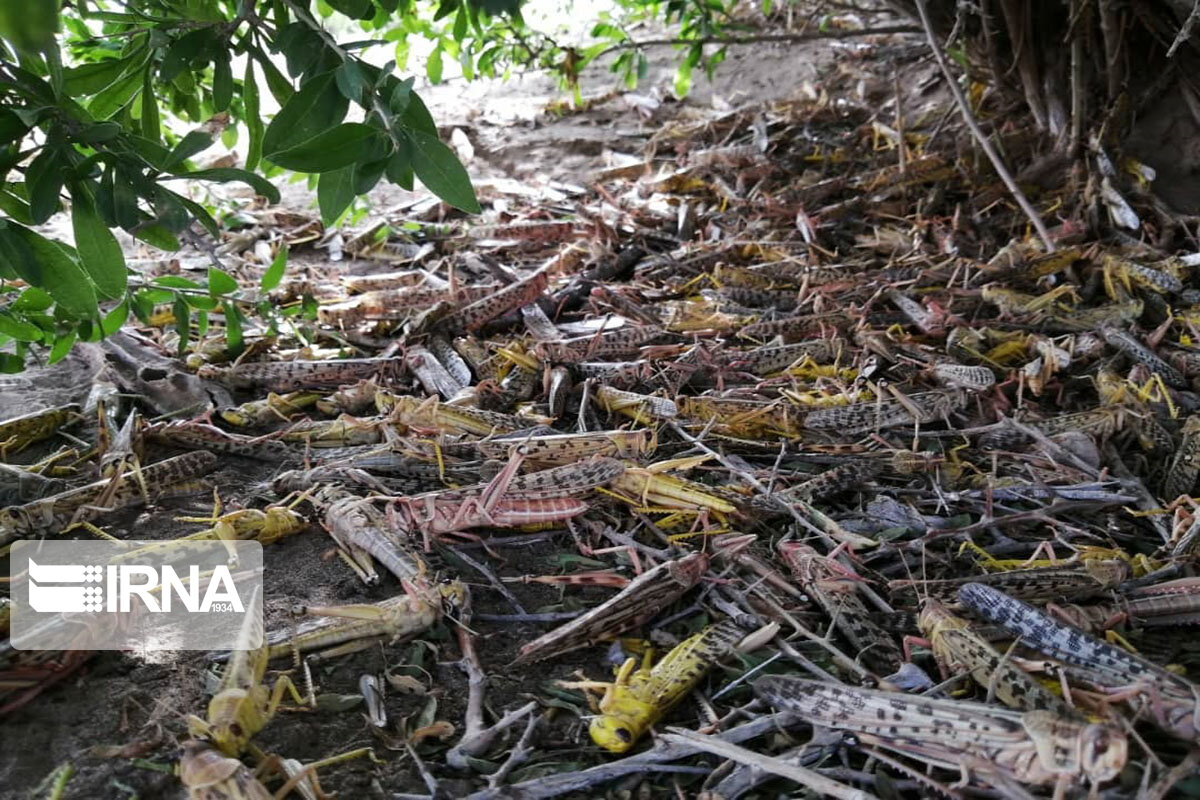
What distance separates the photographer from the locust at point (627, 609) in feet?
5.50

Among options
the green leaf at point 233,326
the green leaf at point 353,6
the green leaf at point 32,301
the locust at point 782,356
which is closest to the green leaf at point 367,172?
the green leaf at point 353,6

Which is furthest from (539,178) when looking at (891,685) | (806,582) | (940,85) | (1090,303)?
(891,685)

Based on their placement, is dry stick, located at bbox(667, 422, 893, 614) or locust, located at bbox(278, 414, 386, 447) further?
locust, located at bbox(278, 414, 386, 447)

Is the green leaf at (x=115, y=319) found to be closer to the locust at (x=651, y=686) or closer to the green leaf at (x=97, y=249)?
the green leaf at (x=97, y=249)

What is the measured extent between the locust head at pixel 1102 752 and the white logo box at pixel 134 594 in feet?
4.42

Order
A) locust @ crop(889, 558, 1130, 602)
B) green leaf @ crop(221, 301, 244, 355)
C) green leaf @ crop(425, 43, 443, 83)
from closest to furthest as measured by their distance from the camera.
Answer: locust @ crop(889, 558, 1130, 602) < green leaf @ crop(221, 301, 244, 355) < green leaf @ crop(425, 43, 443, 83)

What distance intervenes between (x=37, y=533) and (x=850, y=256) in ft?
11.7

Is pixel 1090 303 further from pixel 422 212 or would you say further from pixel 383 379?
pixel 422 212

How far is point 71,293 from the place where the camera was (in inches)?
54.8

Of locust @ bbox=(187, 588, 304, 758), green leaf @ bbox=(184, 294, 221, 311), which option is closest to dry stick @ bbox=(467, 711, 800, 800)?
locust @ bbox=(187, 588, 304, 758)

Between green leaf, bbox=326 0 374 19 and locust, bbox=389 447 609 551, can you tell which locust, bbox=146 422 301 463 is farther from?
green leaf, bbox=326 0 374 19

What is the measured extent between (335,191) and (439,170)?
196mm

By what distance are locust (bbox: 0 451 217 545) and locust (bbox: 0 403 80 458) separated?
0.47m

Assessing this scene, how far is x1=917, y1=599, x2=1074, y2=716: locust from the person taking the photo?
1.38 meters
